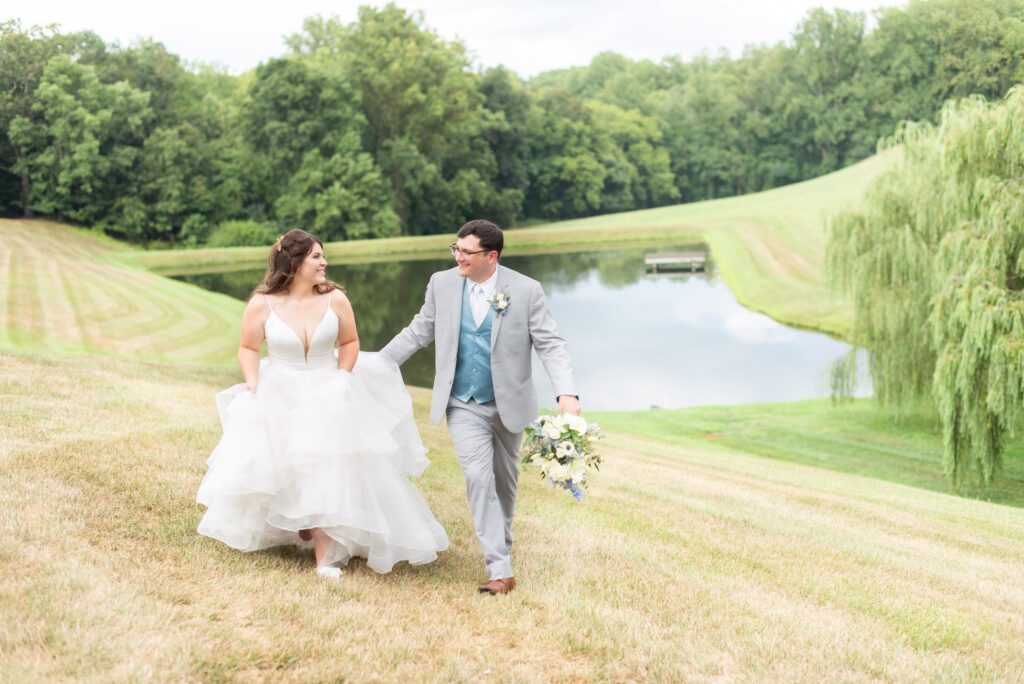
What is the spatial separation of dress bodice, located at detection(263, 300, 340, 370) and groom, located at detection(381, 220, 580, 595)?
1.71ft

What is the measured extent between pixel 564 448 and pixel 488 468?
0.47m

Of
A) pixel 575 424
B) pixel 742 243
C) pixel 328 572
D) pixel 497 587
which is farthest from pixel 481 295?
pixel 742 243

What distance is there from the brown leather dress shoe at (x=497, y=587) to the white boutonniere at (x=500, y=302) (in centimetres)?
159

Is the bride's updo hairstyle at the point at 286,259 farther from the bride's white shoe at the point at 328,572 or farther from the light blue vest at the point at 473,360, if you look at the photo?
the bride's white shoe at the point at 328,572

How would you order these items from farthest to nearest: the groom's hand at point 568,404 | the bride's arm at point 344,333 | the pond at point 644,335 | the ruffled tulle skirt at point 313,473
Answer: the pond at point 644,335 < the bride's arm at point 344,333 < the groom's hand at point 568,404 < the ruffled tulle skirt at point 313,473

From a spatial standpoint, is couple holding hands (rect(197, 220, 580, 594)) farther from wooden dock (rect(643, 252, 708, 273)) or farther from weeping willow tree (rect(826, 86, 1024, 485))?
wooden dock (rect(643, 252, 708, 273))

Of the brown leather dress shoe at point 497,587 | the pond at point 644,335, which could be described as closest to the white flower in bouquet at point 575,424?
the brown leather dress shoe at point 497,587

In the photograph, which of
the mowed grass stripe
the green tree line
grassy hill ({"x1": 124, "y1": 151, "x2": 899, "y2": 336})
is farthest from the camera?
the green tree line

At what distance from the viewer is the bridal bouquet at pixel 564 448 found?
5.53m

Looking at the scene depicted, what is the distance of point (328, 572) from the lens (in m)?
5.39

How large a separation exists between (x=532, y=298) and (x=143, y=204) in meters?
58.9

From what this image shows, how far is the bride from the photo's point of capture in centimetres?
531

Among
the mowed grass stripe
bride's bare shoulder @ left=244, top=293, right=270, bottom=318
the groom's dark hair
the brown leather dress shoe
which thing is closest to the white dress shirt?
the groom's dark hair

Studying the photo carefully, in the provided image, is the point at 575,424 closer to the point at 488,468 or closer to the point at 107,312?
the point at 488,468
